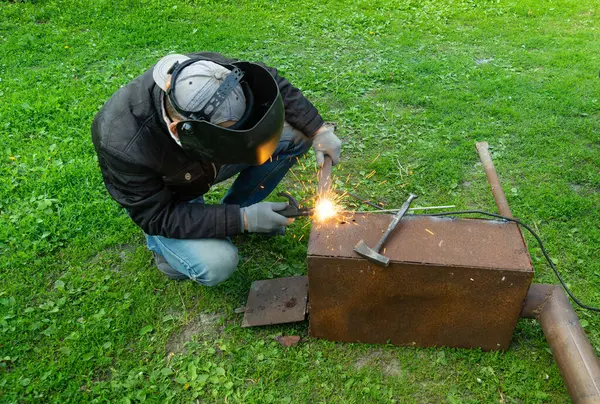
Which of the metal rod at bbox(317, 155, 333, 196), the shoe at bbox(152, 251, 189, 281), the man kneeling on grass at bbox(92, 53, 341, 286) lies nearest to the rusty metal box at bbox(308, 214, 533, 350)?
the metal rod at bbox(317, 155, 333, 196)

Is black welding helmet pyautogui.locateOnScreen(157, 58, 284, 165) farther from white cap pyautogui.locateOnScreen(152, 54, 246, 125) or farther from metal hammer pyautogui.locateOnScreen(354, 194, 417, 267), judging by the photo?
metal hammer pyautogui.locateOnScreen(354, 194, 417, 267)

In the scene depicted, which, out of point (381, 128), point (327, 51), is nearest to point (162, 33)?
point (327, 51)

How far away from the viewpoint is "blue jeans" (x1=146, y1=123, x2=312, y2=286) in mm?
3137

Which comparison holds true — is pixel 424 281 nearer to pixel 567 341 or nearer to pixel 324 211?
pixel 324 211

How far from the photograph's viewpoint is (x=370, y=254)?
8.47 ft

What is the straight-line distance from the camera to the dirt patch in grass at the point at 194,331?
10.5 ft

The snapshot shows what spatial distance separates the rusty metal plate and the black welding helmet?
1183 millimetres

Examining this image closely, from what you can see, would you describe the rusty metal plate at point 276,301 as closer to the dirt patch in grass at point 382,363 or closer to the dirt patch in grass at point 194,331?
the dirt patch in grass at point 194,331

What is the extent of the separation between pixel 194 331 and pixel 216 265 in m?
0.51

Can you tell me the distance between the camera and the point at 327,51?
7.04 meters

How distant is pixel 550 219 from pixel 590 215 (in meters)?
0.33

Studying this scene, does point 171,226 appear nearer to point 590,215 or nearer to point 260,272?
point 260,272

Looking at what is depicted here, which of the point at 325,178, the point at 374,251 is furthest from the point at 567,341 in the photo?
the point at 325,178

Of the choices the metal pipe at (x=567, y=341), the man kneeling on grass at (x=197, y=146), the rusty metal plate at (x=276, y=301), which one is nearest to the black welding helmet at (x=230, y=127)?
the man kneeling on grass at (x=197, y=146)
